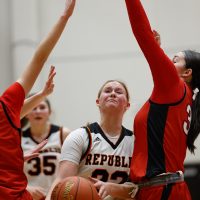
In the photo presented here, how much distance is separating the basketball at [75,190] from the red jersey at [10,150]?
7.9 inches

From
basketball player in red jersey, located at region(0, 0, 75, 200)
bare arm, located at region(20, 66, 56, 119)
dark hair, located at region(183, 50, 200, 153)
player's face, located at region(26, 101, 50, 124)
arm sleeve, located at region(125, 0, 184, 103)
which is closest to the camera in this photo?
basketball player in red jersey, located at region(0, 0, 75, 200)

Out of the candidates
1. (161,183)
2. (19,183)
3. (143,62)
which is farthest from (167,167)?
(143,62)

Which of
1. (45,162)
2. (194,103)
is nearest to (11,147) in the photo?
(194,103)

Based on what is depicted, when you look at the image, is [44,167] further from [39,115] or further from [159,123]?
[159,123]

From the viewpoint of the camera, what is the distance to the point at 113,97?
3119mm

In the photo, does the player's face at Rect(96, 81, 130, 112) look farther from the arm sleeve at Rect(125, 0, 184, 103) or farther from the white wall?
the white wall

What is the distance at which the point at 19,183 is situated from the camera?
2.51 meters

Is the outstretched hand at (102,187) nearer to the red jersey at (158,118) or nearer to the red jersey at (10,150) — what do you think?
the red jersey at (158,118)

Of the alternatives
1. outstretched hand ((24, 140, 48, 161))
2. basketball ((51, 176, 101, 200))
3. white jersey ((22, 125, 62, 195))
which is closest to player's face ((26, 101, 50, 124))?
white jersey ((22, 125, 62, 195))

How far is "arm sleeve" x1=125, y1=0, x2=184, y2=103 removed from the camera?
257cm

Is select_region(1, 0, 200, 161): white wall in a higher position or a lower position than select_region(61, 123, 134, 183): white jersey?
higher

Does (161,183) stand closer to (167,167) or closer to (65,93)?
(167,167)

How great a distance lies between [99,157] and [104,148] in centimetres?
7

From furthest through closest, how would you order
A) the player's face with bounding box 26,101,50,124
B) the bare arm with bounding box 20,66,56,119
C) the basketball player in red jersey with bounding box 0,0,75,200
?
1. the player's face with bounding box 26,101,50,124
2. the bare arm with bounding box 20,66,56,119
3. the basketball player in red jersey with bounding box 0,0,75,200
